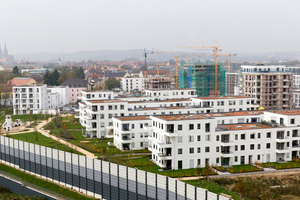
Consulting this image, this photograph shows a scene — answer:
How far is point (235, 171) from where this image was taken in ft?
98.9

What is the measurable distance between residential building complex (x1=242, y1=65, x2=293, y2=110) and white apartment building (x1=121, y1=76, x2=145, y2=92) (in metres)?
42.3

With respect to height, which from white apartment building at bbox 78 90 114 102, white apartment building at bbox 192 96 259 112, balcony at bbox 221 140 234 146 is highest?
white apartment building at bbox 78 90 114 102

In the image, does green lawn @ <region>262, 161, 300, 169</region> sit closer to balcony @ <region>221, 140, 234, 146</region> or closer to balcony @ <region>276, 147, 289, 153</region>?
balcony @ <region>276, 147, 289, 153</region>

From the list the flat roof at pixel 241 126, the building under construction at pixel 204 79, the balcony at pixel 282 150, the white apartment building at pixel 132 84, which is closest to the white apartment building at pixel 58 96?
the white apartment building at pixel 132 84

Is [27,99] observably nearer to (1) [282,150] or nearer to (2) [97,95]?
(2) [97,95]

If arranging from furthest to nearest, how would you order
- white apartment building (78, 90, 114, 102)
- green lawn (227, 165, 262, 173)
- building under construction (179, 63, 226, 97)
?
1. building under construction (179, 63, 226, 97)
2. white apartment building (78, 90, 114, 102)
3. green lawn (227, 165, 262, 173)

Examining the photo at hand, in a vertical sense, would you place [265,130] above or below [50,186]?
above

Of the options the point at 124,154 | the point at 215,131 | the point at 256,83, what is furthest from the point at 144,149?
the point at 256,83

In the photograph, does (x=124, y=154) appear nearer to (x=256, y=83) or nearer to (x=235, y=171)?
(x=235, y=171)

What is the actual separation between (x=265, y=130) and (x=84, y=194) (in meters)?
16.6

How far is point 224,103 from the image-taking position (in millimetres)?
48594

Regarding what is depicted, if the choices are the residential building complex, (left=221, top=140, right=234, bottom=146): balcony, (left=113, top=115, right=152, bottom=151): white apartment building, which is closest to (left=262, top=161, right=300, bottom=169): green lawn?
(left=221, top=140, right=234, bottom=146): balcony

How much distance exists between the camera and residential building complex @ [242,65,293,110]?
63.5 m

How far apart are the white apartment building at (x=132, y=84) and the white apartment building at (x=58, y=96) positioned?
23.9 meters
